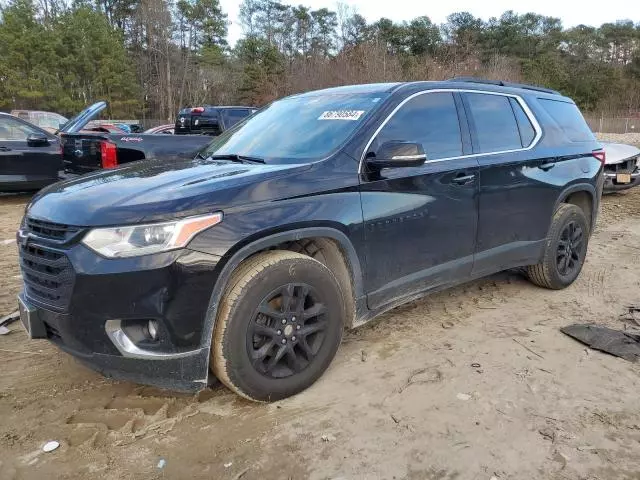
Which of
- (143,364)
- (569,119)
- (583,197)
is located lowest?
(143,364)

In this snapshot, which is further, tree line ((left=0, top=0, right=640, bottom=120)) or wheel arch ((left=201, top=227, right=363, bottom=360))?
tree line ((left=0, top=0, right=640, bottom=120))

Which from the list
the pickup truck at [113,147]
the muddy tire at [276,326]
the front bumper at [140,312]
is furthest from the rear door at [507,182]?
the pickup truck at [113,147]

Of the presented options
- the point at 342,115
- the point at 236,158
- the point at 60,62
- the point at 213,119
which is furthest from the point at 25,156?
the point at 60,62

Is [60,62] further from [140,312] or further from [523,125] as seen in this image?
[140,312]

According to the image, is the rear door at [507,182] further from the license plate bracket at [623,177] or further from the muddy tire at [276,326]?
the license plate bracket at [623,177]

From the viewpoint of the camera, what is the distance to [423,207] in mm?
3449

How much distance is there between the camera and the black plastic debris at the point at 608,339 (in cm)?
356

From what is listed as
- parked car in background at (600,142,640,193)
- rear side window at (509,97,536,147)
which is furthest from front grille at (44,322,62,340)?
parked car in background at (600,142,640,193)

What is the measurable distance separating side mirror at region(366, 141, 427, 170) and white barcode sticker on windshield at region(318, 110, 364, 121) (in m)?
0.35

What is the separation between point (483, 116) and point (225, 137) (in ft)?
6.59

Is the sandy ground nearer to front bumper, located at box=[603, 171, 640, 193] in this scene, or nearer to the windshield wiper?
the windshield wiper

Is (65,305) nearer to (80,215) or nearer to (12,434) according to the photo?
(80,215)

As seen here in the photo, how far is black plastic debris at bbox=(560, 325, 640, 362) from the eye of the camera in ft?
11.7

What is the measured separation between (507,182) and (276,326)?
2266mm
